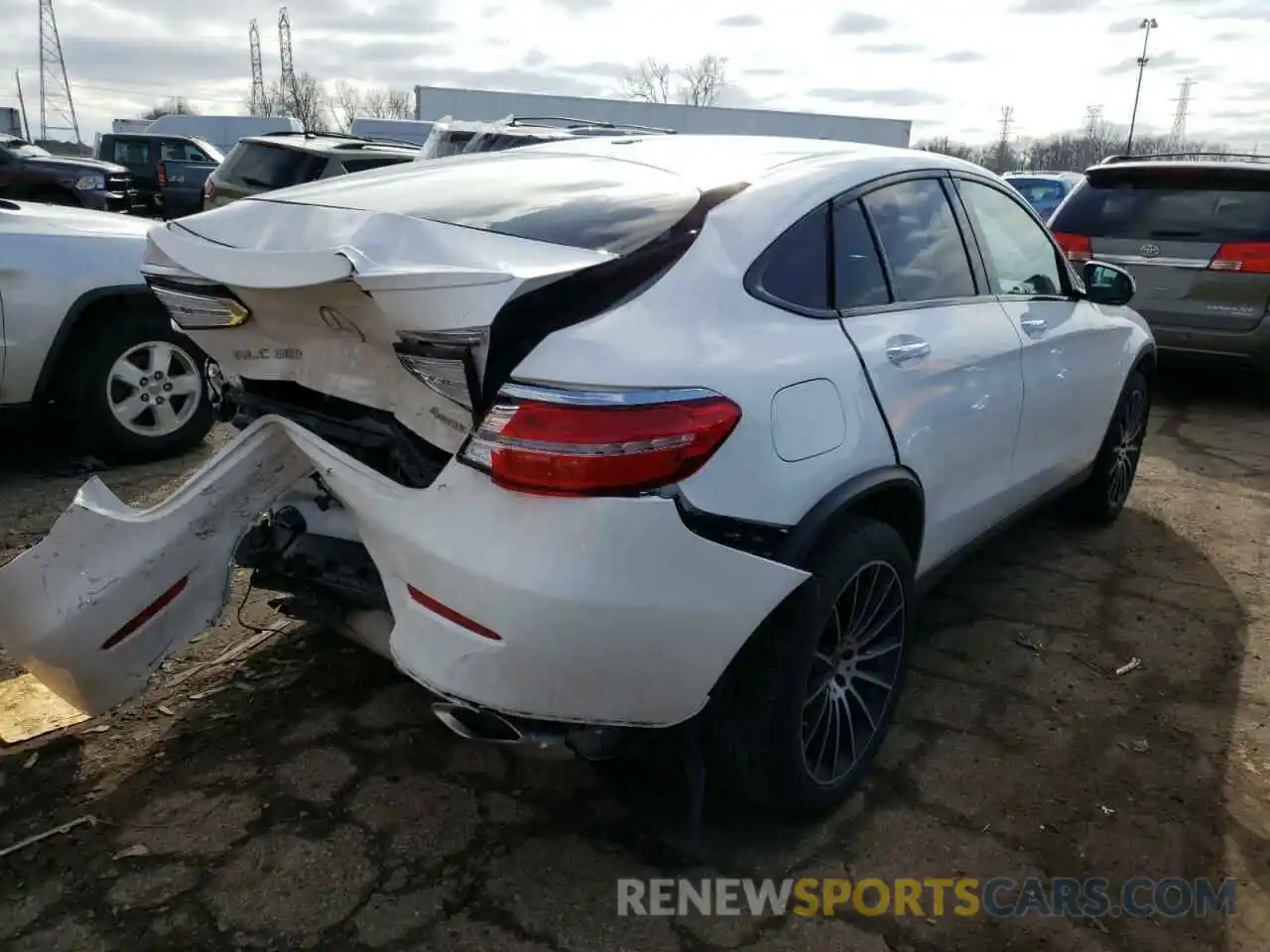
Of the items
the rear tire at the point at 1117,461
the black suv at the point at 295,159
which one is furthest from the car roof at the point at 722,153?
the black suv at the point at 295,159

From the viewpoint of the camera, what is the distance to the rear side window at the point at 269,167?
985cm

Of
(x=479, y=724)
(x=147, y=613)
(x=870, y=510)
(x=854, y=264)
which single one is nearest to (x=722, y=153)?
(x=854, y=264)

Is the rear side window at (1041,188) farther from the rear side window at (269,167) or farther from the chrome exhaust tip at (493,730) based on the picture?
the chrome exhaust tip at (493,730)

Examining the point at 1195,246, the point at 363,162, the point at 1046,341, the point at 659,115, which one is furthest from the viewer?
the point at 659,115

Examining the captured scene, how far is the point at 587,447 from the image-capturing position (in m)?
1.95

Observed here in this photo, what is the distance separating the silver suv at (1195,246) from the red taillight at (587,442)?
6.17 metres

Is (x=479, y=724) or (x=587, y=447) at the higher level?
(x=587, y=447)

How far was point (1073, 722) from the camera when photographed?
125 inches

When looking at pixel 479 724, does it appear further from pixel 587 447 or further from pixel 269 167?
pixel 269 167

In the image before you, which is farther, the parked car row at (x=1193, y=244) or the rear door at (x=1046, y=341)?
the parked car row at (x=1193, y=244)

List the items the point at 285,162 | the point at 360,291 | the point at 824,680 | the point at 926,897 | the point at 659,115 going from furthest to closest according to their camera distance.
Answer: the point at 659,115, the point at 285,162, the point at 824,680, the point at 926,897, the point at 360,291

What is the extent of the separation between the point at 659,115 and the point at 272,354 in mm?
32481

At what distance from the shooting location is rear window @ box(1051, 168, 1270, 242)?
677 cm

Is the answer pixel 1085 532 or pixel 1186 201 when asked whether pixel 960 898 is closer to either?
pixel 1085 532
